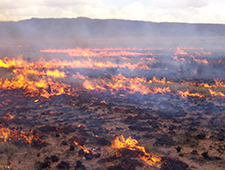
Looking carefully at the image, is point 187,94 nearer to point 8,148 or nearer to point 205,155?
point 205,155

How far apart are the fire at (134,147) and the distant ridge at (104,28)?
64.4 m

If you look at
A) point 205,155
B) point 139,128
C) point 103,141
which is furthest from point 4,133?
point 205,155

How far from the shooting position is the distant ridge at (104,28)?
69562 millimetres

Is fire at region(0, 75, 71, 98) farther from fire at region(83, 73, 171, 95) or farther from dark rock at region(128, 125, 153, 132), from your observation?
dark rock at region(128, 125, 153, 132)

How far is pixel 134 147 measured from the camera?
477 centimetres

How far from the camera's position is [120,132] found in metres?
5.55

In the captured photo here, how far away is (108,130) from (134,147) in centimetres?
107

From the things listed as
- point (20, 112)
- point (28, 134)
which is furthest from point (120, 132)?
point (20, 112)

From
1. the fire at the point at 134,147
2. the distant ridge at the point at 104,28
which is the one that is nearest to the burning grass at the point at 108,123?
→ the fire at the point at 134,147

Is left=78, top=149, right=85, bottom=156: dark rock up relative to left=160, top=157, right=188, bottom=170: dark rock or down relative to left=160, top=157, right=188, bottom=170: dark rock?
up

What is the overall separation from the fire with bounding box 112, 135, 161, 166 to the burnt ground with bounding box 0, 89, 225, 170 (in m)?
0.11

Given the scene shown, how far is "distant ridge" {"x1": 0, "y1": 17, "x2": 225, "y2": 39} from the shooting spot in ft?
228

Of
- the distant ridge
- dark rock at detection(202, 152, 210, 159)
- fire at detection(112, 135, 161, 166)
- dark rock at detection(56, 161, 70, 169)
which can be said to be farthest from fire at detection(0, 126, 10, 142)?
the distant ridge

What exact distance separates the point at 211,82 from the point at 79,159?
8793 mm
